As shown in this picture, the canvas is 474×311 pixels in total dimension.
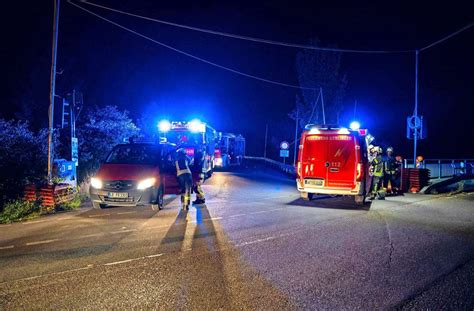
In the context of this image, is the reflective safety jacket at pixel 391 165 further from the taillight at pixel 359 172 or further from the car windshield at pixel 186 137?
the car windshield at pixel 186 137

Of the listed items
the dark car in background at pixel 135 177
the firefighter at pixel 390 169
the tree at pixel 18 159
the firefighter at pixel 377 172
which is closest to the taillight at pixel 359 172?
the firefighter at pixel 377 172

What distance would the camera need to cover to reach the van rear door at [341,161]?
38.1 feet

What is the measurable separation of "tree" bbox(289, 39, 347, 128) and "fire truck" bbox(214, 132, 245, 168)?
8669mm

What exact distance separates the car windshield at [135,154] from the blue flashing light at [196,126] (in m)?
11.1

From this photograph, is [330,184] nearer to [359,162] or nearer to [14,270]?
[359,162]

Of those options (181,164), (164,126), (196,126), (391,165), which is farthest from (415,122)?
(181,164)

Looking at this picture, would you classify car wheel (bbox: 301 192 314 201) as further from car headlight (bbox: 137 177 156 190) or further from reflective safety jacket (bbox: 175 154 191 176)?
car headlight (bbox: 137 177 156 190)

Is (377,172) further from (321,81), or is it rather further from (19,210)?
(321,81)

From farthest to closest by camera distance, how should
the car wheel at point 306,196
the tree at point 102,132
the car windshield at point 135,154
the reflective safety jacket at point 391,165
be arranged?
the tree at point 102,132 < the reflective safety jacket at point 391,165 < the car wheel at point 306,196 < the car windshield at point 135,154

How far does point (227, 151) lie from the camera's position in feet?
108

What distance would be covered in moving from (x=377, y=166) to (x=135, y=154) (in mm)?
8204

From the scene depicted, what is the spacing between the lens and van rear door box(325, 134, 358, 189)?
11.6 meters

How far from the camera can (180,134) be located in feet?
73.4

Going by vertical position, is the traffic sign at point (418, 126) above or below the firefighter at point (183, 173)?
above
